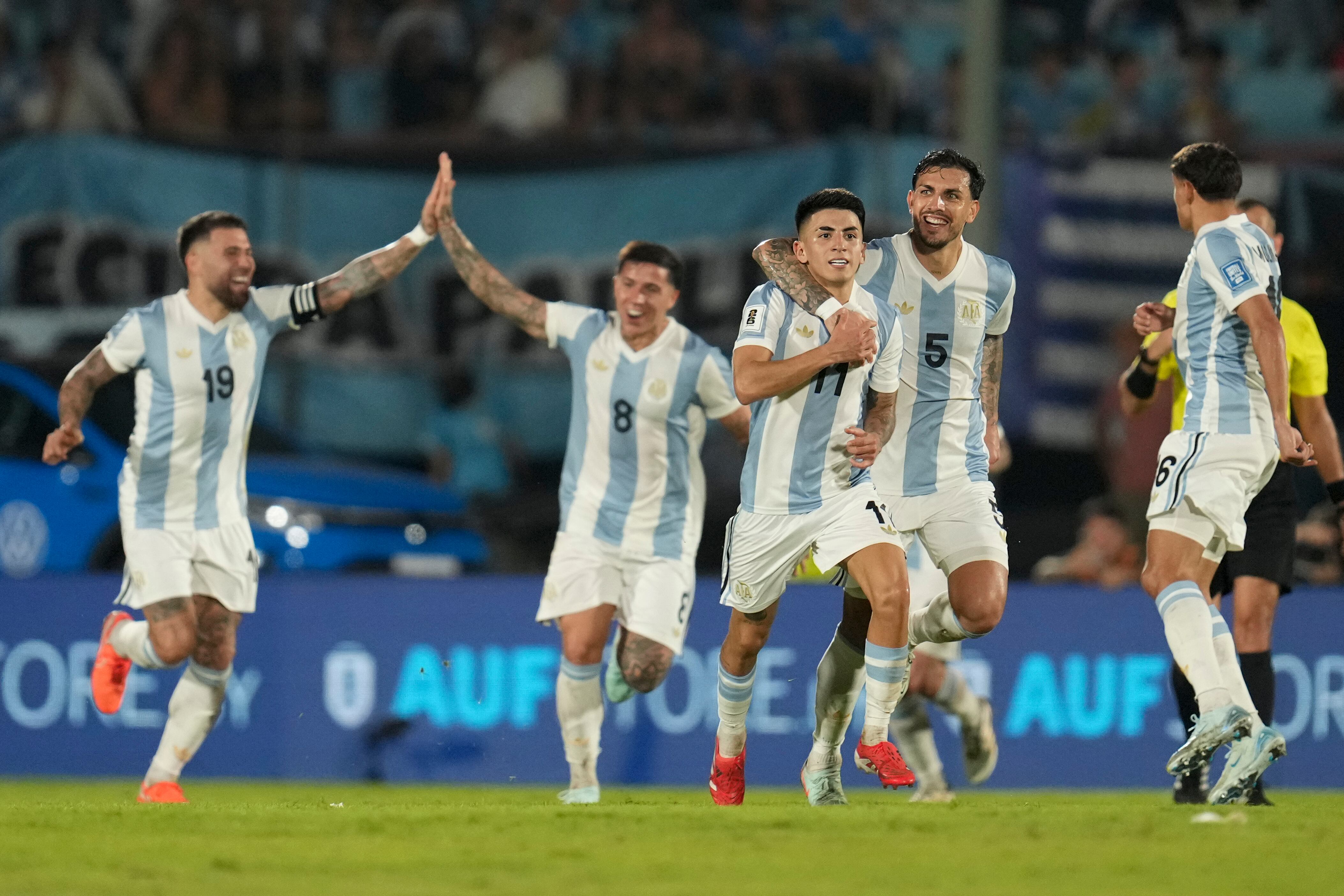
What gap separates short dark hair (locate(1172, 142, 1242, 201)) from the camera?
22.7 feet

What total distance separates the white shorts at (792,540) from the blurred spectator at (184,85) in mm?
8721

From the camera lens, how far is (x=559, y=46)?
50.8 ft

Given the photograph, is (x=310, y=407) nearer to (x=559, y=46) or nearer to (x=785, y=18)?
(x=559, y=46)

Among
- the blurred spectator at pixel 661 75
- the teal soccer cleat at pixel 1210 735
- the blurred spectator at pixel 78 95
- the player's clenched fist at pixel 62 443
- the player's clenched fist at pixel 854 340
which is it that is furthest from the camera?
the blurred spectator at pixel 661 75

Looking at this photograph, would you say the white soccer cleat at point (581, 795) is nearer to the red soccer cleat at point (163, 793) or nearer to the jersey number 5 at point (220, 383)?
the red soccer cleat at point (163, 793)

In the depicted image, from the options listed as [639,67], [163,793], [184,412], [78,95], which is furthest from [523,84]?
[163,793]

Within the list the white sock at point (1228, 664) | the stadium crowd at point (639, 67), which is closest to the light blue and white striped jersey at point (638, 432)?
the white sock at point (1228, 664)

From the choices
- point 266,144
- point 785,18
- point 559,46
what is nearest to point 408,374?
point 266,144

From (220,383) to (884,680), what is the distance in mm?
3142

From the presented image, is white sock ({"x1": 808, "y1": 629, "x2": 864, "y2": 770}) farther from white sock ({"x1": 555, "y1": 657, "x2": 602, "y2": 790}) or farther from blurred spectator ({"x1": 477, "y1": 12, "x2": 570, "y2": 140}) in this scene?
blurred spectator ({"x1": 477, "y1": 12, "x2": 570, "y2": 140})

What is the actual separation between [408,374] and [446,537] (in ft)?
3.85

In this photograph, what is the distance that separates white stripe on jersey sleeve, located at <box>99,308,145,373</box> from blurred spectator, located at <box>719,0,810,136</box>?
731 cm

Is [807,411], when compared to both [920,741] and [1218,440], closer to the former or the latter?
[1218,440]

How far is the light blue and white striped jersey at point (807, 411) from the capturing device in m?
7.06
